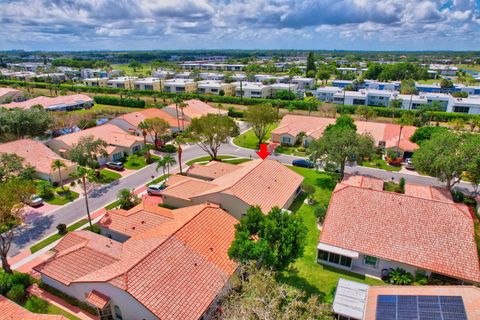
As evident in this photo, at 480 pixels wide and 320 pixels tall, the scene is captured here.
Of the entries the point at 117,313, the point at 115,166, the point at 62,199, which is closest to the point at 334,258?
the point at 117,313

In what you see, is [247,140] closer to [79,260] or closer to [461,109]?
[79,260]

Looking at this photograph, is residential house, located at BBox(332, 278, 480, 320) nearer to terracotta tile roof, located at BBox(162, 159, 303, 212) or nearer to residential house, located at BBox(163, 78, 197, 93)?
terracotta tile roof, located at BBox(162, 159, 303, 212)

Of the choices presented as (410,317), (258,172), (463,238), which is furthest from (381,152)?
Result: (410,317)

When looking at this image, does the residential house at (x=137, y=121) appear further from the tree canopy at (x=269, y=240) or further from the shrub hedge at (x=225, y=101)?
the tree canopy at (x=269, y=240)

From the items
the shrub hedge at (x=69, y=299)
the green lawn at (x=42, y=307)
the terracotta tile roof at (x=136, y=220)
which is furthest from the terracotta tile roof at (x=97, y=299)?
the terracotta tile roof at (x=136, y=220)

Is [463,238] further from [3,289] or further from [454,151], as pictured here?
[3,289]

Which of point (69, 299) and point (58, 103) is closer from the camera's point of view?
point (69, 299)

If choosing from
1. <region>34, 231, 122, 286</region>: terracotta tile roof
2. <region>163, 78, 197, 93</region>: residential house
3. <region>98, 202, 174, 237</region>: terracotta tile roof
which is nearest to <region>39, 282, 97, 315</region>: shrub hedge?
<region>34, 231, 122, 286</region>: terracotta tile roof
